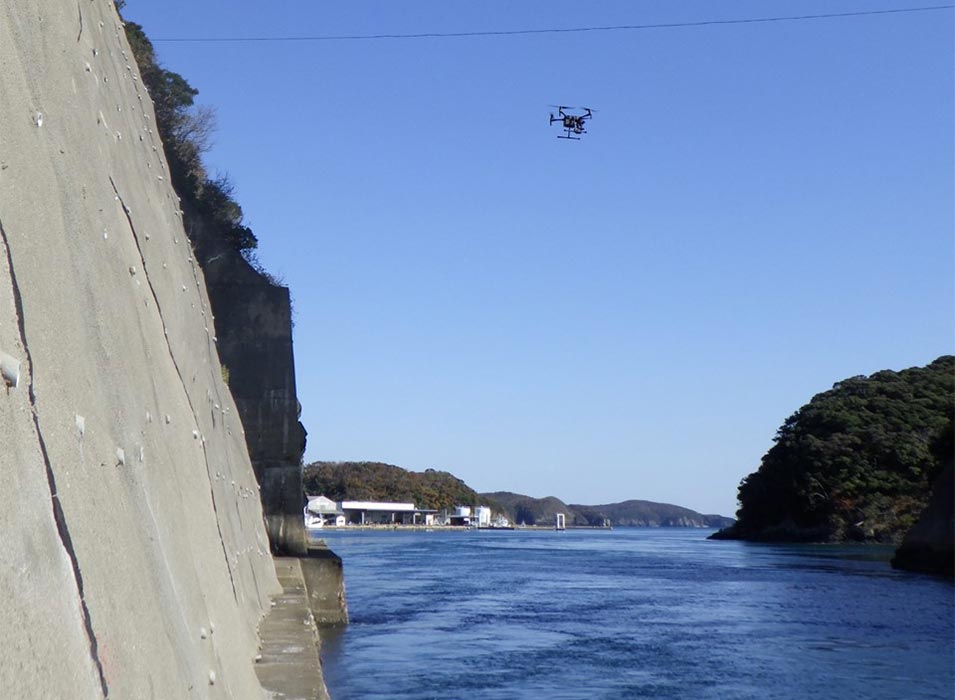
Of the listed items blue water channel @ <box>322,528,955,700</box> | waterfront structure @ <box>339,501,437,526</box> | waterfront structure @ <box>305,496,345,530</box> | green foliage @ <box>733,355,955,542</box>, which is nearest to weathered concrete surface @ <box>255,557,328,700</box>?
blue water channel @ <box>322,528,955,700</box>

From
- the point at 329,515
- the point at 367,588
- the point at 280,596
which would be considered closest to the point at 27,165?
the point at 280,596

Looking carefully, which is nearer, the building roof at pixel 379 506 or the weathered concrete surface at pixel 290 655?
the weathered concrete surface at pixel 290 655

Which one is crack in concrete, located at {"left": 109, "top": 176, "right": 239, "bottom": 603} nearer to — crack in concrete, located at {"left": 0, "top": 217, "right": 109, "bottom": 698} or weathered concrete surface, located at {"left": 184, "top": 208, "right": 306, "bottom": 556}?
crack in concrete, located at {"left": 0, "top": 217, "right": 109, "bottom": 698}

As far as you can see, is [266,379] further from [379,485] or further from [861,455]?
[379,485]

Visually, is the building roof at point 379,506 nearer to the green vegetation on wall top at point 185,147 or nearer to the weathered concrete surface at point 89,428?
the green vegetation on wall top at point 185,147

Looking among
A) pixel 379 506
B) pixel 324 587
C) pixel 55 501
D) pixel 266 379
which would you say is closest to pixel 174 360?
pixel 55 501

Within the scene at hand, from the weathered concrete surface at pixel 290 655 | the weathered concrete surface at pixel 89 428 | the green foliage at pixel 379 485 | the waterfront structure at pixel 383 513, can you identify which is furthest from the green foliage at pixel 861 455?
the green foliage at pixel 379 485
